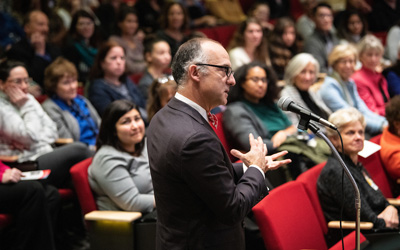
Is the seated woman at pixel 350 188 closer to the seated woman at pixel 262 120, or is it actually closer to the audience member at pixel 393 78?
the seated woman at pixel 262 120

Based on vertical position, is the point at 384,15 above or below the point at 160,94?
above

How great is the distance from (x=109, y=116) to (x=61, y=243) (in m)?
0.94

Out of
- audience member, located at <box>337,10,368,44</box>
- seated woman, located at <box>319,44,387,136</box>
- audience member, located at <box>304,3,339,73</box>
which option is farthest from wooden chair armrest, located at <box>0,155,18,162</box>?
audience member, located at <box>337,10,368,44</box>

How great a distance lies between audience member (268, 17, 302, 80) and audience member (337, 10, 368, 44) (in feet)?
1.65

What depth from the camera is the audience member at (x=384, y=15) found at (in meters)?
5.73

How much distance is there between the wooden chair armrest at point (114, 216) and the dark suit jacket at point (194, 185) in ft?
2.57

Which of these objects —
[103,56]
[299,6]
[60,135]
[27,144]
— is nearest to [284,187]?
[27,144]

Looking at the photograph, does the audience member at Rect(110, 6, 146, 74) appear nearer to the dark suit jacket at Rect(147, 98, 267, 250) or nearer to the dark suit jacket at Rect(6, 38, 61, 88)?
the dark suit jacket at Rect(6, 38, 61, 88)

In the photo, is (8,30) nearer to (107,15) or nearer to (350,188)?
(107,15)

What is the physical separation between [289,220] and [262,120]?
3.95 ft

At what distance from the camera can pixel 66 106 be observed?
3289mm

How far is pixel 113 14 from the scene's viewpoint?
510 centimetres

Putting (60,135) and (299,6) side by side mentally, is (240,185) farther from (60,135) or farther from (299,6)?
(299,6)

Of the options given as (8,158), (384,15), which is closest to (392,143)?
(8,158)
